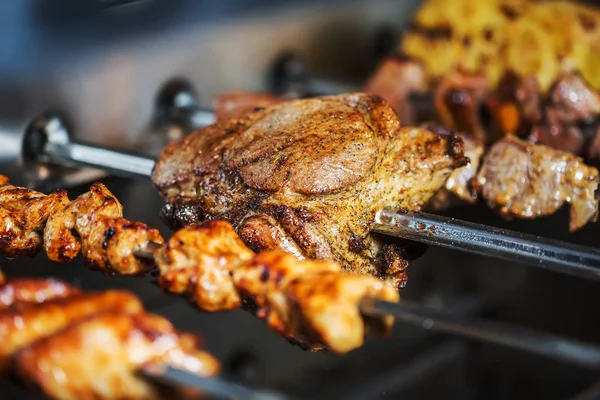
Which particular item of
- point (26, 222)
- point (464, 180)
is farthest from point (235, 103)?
point (26, 222)

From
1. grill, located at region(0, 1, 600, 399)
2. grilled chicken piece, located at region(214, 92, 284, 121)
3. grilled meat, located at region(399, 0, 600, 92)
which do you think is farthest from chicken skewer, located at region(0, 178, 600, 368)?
grilled meat, located at region(399, 0, 600, 92)

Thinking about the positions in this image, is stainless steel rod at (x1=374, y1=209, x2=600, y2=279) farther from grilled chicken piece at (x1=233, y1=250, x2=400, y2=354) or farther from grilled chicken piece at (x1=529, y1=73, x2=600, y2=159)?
grilled chicken piece at (x1=529, y1=73, x2=600, y2=159)

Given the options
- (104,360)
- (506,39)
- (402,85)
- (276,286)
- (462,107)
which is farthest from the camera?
(506,39)

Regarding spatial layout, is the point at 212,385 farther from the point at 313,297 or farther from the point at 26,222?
the point at 26,222

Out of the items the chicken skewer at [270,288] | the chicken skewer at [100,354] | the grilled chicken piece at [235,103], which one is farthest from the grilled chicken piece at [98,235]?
the grilled chicken piece at [235,103]

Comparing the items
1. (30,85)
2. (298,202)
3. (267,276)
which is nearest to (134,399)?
(267,276)

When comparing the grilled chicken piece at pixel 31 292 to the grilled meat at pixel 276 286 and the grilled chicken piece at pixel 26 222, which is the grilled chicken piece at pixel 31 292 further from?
the grilled chicken piece at pixel 26 222

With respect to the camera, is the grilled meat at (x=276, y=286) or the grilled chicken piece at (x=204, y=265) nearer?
the grilled meat at (x=276, y=286)
